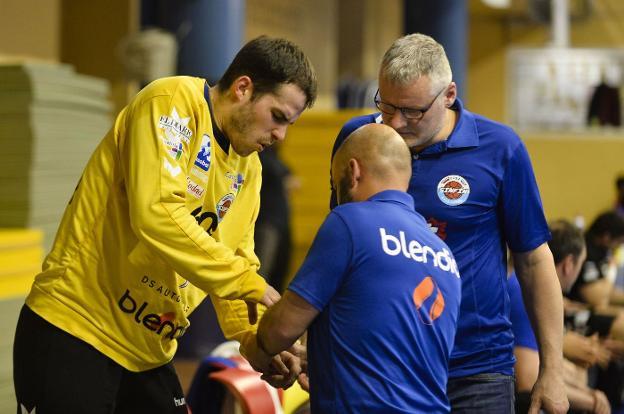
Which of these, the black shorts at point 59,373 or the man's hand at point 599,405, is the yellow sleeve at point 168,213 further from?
the man's hand at point 599,405

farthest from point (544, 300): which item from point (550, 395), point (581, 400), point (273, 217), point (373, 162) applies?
point (273, 217)

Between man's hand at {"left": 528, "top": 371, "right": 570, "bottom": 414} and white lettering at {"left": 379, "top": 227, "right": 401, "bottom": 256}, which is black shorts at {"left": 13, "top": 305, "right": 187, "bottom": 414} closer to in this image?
white lettering at {"left": 379, "top": 227, "right": 401, "bottom": 256}

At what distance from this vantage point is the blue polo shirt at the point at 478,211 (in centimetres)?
324

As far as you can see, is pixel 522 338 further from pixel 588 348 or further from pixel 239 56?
pixel 239 56

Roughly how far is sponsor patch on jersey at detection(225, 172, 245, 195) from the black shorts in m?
0.59

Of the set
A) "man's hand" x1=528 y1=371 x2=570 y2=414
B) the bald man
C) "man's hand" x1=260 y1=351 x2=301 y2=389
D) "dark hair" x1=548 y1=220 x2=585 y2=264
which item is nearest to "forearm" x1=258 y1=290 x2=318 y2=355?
the bald man

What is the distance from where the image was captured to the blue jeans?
325 cm

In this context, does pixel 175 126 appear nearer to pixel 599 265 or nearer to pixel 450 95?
pixel 450 95

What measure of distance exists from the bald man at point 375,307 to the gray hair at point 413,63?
0.44m

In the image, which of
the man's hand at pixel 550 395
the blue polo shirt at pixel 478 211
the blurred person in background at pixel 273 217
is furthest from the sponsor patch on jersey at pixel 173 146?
the blurred person in background at pixel 273 217

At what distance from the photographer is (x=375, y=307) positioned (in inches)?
104

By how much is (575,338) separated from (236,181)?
234 centimetres

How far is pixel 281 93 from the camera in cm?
302

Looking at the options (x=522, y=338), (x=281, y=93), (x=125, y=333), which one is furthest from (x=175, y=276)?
(x=522, y=338)
